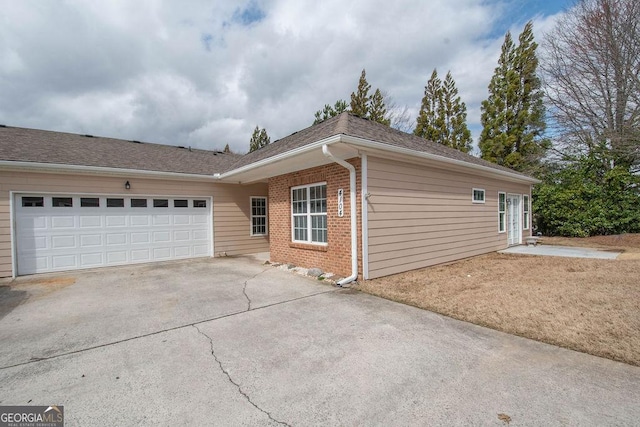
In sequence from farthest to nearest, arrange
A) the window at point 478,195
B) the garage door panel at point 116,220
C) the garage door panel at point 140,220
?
the window at point 478,195
the garage door panel at point 140,220
the garage door panel at point 116,220

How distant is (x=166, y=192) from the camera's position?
9617mm

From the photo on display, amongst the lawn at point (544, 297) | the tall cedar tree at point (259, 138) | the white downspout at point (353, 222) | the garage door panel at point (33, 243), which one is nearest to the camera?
the lawn at point (544, 297)

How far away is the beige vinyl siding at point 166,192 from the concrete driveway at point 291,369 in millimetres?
4055

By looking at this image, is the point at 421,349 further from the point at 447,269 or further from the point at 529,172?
the point at 529,172

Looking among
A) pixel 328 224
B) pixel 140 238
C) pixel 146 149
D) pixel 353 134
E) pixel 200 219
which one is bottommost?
pixel 140 238

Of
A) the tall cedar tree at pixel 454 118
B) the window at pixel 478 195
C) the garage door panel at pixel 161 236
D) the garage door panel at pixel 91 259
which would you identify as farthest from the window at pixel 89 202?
the tall cedar tree at pixel 454 118

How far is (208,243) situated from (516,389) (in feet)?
32.4

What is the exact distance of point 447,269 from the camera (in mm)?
7738

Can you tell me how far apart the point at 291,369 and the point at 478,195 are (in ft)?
30.8

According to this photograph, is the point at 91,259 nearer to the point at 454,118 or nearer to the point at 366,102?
the point at 366,102

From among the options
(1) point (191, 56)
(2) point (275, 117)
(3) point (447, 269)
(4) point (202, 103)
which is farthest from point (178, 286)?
(2) point (275, 117)

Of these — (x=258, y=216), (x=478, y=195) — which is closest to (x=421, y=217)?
(x=478, y=195)

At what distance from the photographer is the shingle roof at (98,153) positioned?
317 inches

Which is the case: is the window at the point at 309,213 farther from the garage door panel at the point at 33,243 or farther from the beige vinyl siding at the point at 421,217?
the garage door panel at the point at 33,243
